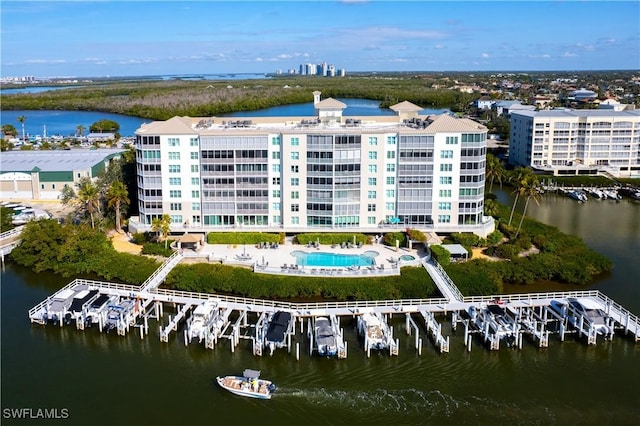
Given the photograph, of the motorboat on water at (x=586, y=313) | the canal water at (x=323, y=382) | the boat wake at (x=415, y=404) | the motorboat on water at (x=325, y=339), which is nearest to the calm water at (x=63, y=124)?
the canal water at (x=323, y=382)

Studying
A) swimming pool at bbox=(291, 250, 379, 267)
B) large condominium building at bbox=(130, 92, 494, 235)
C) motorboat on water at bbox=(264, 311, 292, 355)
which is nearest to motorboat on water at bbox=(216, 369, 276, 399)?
motorboat on water at bbox=(264, 311, 292, 355)

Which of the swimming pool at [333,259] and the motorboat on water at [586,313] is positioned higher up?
the swimming pool at [333,259]

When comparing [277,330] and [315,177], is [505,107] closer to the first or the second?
[315,177]

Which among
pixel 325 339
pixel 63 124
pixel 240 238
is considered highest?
pixel 63 124

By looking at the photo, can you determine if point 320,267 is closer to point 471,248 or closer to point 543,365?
point 471,248

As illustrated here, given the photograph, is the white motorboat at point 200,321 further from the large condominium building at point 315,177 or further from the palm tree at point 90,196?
the palm tree at point 90,196

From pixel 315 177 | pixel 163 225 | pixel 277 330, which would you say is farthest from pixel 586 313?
pixel 163 225

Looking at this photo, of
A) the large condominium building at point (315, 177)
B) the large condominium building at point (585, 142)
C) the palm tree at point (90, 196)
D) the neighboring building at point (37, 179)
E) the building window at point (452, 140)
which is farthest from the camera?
the large condominium building at point (585, 142)
